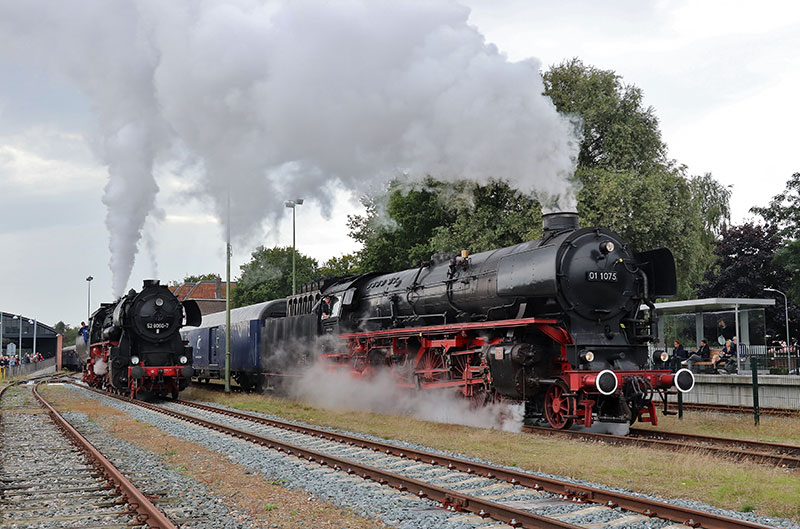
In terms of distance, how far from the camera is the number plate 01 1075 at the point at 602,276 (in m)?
12.4

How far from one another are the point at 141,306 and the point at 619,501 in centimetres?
1882

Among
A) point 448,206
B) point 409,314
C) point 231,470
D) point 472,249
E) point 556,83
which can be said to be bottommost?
point 231,470

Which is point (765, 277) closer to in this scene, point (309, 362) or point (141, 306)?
point (309, 362)

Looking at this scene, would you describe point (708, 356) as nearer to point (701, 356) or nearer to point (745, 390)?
point (701, 356)

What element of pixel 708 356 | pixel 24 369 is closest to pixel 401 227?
pixel 708 356

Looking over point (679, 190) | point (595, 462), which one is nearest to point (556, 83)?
point (679, 190)

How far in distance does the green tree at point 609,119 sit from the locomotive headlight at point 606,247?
19.6 meters

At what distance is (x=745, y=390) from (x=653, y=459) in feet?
28.9

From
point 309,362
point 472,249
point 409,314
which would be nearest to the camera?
point 409,314

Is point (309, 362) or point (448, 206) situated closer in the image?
point (309, 362)

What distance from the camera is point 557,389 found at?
1282 centimetres

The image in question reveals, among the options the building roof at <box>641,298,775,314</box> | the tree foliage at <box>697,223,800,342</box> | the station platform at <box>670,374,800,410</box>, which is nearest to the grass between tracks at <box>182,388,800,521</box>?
the station platform at <box>670,374,800,410</box>

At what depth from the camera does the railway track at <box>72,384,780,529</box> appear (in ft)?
21.0

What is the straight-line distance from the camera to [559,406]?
12703 millimetres
